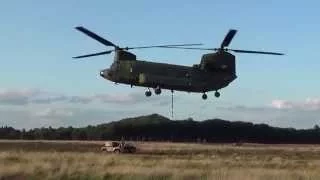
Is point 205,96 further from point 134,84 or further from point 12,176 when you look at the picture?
point 12,176

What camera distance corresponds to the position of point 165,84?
2296 inches

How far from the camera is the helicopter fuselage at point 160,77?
2288 inches

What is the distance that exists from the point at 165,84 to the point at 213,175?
18.4m

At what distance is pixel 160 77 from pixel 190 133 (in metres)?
130

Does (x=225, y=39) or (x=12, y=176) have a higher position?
(x=225, y=39)

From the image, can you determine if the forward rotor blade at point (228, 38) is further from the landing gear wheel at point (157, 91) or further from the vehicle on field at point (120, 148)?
the vehicle on field at point (120, 148)

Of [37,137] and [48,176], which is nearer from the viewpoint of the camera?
[48,176]

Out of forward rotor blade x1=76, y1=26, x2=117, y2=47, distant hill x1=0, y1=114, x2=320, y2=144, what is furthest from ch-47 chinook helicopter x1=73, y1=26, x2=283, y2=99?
distant hill x1=0, y1=114, x2=320, y2=144

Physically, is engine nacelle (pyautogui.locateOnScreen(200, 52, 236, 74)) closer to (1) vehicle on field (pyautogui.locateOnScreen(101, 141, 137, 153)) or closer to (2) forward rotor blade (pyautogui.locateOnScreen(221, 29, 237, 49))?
(2) forward rotor blade (pyautogui.locateOnScreen(221, 29, 237, 49))

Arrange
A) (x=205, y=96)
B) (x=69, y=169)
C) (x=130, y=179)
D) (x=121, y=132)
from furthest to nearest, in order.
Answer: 1. (x=121, y=132)
2. (x=205, y=96)
3. (x=69, y=169)
4. (x=130, y=179)

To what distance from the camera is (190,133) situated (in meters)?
188

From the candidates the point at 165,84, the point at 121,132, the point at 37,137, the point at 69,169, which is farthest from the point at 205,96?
the point at 121,132

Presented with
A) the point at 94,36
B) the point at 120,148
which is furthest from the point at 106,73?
the point at 120,148

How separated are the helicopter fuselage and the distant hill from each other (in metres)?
120
